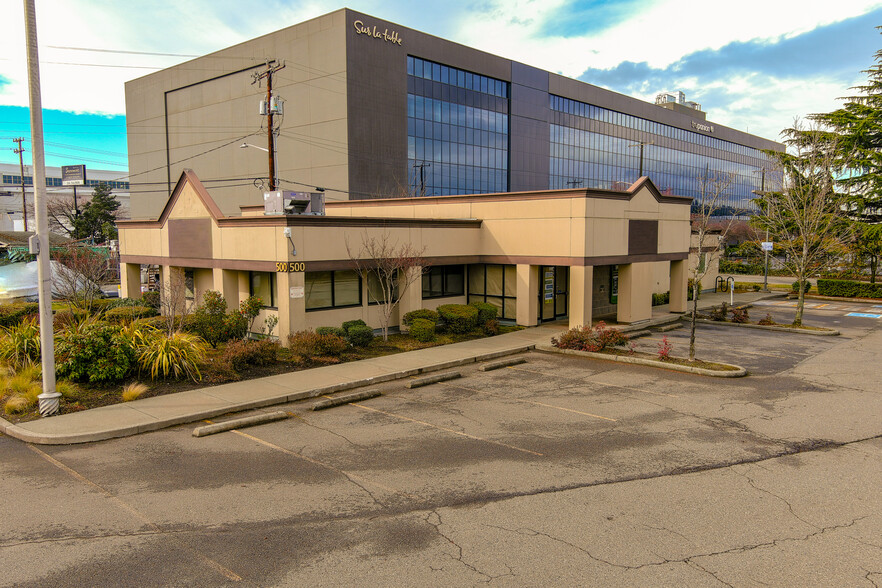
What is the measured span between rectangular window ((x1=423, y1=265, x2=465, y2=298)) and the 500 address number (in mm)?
6173

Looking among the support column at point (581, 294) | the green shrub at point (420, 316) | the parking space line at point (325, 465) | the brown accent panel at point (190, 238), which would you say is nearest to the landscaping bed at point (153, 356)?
the green shrub at point (420, 316)

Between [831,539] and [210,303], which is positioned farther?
[210,303]

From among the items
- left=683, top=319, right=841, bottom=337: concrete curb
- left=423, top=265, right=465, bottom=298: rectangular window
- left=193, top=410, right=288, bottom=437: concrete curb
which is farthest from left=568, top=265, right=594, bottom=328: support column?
left=193, top=410, right=288, bottom=437: concrete curb

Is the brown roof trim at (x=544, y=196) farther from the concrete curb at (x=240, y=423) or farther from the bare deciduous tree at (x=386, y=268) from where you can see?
the concrete curb at (x=240, y=423)

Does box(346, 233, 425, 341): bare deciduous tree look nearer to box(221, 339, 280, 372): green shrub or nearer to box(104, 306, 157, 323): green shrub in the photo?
box(221, 339, 280, 372): green shrub

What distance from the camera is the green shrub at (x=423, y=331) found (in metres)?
21.0

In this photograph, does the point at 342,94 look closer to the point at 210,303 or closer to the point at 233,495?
the point at 210,303

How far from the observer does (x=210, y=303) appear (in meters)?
19.8

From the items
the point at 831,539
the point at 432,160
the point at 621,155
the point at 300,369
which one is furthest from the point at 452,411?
the point at 621,155

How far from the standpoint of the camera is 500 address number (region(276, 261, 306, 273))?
19141mm

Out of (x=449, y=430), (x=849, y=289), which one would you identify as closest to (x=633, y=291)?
(x=449, y=430)

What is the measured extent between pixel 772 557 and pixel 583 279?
55.0 feet

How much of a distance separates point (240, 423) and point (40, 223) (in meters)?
5.72

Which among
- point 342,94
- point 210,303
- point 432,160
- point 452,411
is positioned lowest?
point 452,411
